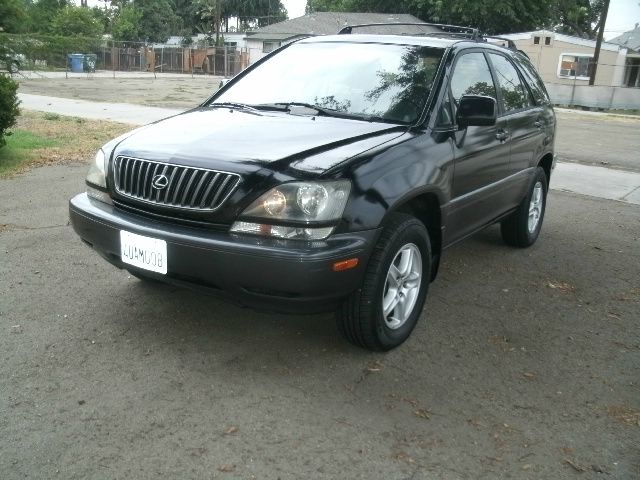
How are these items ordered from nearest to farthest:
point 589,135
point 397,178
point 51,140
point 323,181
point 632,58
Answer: point 323,181, point 397,178, point 51,140, point 589,135, point 632,58

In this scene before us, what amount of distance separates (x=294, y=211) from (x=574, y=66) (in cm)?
3786

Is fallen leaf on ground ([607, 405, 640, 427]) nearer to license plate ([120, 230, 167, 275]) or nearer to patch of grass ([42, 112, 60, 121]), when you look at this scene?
license plate ([120, 230, 167, 275])

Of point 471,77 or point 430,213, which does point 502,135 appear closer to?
point 471,77

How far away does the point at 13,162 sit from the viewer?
838 centimetres

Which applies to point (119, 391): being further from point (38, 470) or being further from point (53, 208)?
point (53, 208)

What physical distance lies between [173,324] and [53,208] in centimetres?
322

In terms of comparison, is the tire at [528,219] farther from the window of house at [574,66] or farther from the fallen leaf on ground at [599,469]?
the window of house at [574,66]

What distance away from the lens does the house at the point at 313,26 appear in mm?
44969

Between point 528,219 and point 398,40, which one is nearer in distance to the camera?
point 398,40

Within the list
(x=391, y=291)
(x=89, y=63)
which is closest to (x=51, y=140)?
(x=391, y=291)

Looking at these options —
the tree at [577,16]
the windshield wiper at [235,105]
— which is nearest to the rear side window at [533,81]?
the windshield wiper at [235,105]

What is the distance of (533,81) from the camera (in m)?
5.57

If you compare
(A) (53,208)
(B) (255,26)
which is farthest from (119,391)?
(B) (255,26)

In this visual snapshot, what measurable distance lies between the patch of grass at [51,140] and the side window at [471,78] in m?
5.92
